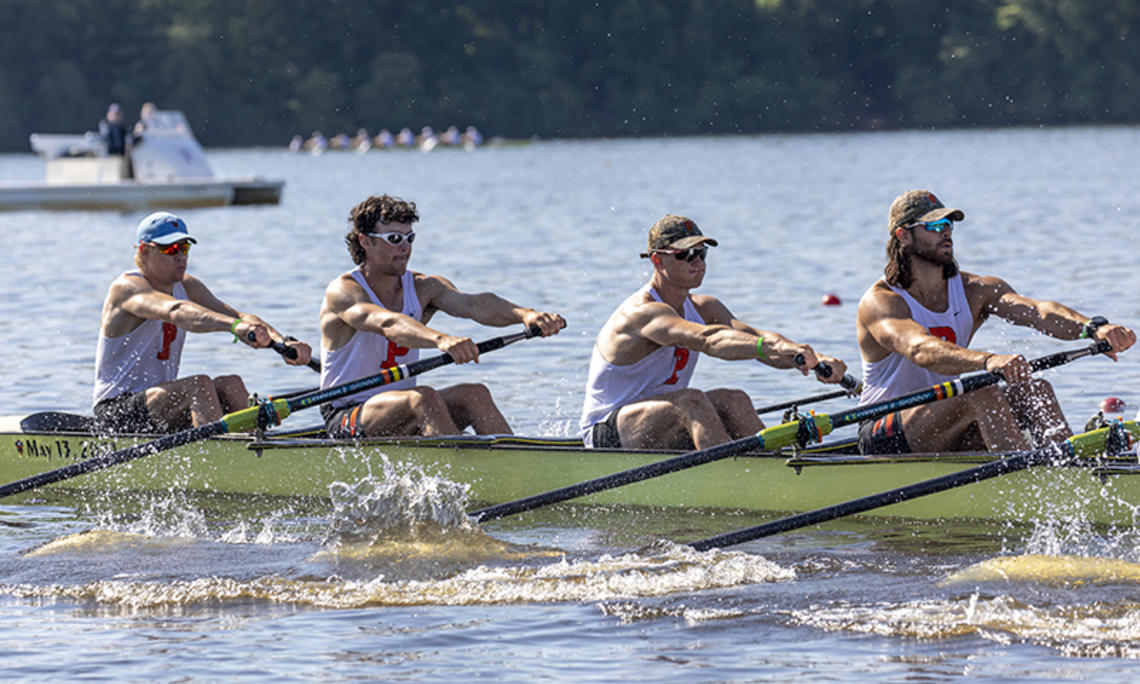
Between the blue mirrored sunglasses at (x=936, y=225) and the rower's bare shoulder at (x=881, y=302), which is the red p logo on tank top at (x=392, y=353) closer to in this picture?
the rower's bare shoulder at (x=881, y=302)

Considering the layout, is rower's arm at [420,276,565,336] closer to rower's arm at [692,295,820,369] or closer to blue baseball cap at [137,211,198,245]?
rower's arm at [692,295,820,369]

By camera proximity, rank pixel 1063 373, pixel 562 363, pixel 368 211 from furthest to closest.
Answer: pixel 562 363 < pixel 1063 373 < pixel 368 211

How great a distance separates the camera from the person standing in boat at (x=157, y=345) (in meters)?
10.7

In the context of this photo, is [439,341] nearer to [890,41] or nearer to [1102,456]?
[1102,456]

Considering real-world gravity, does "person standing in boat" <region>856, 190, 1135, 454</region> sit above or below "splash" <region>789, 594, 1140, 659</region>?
above

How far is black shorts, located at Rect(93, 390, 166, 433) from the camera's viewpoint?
10852 millimetres

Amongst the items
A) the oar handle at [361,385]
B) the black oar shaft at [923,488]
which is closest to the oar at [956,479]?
the black oar shaft at [923,488]

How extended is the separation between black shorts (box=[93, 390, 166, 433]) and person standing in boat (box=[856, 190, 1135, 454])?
435 centimetres

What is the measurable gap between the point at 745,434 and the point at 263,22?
262ft

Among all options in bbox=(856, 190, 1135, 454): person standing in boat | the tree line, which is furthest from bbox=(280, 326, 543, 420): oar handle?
the tree line

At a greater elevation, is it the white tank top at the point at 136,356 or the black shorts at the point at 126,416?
the white tank top at the point at 136,356

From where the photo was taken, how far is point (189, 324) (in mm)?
10570

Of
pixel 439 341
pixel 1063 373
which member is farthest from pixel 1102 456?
pixel 1063 373

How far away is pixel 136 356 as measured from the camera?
36.2ft
